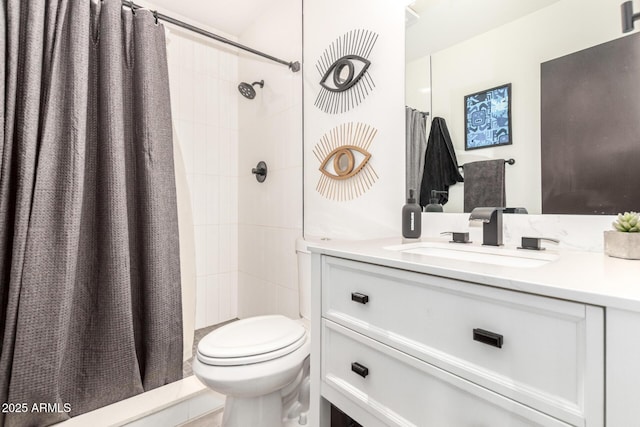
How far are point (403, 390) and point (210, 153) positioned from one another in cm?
203

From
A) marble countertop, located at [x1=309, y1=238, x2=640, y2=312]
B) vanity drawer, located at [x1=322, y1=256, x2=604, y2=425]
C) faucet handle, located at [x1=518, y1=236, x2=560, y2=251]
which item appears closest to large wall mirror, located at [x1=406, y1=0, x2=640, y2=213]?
faucet handle, located at [x1=518, y1=236, x2=560, y2=251]

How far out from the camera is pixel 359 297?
2.62ft

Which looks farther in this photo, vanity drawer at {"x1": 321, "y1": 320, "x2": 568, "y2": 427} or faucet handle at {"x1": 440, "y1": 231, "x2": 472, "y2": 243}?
faucet handle at {"x1": 440, "y1": 231, "x2": 472, "y2": 243}

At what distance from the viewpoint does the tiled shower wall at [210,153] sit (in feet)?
6.91

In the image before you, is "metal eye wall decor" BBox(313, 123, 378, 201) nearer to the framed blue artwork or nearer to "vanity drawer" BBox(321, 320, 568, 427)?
the framed blue artwork

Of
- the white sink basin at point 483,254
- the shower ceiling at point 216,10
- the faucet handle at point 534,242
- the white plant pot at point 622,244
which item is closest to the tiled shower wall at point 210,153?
the shower ceiling at point 216,10

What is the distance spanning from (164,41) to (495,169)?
1.62 m

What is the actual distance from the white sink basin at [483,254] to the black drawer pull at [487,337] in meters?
0.22

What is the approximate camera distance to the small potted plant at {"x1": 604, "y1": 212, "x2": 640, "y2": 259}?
67 cm

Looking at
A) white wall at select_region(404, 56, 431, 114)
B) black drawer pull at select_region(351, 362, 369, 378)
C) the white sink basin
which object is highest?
white wall at select_region(404, 56, 431, 114)

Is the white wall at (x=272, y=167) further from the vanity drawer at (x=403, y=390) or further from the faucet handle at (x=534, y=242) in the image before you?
the faucet handle at (x=534, y=242)

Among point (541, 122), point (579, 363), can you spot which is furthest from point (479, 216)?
point (579, 363)

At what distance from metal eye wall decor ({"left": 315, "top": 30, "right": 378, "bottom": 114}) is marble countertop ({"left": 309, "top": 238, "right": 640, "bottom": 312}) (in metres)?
0.95

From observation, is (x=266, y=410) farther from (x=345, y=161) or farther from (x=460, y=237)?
(x=345, y=161)
